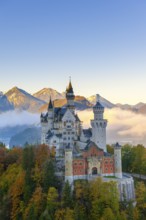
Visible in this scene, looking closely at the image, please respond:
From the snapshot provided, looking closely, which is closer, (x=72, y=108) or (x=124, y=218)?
(x=124, y=218)

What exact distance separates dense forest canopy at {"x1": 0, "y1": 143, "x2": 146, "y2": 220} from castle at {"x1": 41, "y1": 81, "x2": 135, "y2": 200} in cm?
320

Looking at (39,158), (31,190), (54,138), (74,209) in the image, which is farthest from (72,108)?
(74,209)

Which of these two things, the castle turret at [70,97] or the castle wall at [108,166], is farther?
the castle turret at [70,97]

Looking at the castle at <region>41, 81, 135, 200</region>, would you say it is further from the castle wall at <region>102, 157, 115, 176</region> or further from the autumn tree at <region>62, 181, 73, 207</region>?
the autumn tree at <region>62, 181, 73, 207</region>

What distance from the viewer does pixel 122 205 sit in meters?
73.2

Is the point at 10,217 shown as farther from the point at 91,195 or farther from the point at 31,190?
the point at 91,195

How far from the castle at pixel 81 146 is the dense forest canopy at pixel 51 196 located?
3200mm

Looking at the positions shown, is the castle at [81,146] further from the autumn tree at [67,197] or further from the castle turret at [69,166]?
the autumn tree at [67,197]

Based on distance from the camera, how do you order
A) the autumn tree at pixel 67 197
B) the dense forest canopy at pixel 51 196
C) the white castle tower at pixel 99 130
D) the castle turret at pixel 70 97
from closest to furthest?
1. the dense forest canopy at pixel 51 196
2. the autumn tree at pixel 67 197
3. the white castle tower at pixel 99 130
4. the castle turret at pixel 70 97

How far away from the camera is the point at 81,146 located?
9162 centimetres

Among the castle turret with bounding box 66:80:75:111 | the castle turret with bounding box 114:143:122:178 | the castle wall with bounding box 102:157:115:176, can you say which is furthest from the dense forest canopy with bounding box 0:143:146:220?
the castle turret with bounding box 66:80:75:111

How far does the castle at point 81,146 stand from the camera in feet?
253

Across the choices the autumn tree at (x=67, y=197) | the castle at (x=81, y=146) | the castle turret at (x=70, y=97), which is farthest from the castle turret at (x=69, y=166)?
the castle turret at (x=70, y=97)

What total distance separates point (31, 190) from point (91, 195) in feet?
42.7
